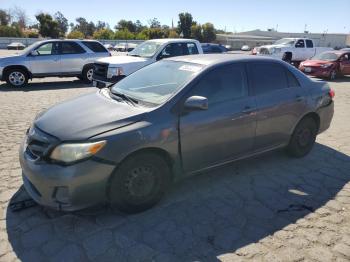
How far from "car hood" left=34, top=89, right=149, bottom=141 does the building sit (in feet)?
220

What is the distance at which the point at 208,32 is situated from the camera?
69062 millimetres

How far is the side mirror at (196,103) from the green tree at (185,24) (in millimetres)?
68612

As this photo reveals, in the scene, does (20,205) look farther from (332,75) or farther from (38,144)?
(332,75)

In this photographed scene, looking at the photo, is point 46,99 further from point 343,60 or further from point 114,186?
point 343,60

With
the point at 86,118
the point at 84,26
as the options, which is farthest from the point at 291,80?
the point at 84,26

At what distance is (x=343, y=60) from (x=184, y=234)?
1596 cm

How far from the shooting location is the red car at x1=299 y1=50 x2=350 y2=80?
15.6 meters

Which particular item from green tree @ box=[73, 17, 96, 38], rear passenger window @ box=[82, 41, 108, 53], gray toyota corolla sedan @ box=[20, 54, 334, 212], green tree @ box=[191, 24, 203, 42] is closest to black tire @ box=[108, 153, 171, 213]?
gray toyota corolla sedan @ box=[20, 54, 334, 212]

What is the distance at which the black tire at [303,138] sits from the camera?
502cm

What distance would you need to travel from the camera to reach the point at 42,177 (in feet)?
10.1

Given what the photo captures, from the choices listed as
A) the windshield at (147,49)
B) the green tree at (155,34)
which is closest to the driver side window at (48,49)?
the windshield at (147,49)

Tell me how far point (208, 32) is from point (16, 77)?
2435 inches

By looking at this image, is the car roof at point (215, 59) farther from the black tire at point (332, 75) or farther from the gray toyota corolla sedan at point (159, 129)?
the black tire at point (332, 75)

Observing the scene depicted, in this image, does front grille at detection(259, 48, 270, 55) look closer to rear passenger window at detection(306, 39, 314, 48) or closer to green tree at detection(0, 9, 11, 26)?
rear passenger window at detection(306, 39, 314, 48)
